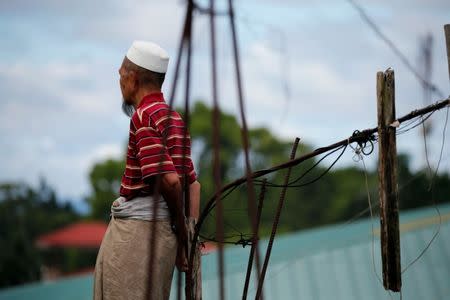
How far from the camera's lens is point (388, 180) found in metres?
3.56

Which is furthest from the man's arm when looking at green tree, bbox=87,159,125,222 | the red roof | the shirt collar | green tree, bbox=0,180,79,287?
green tree, bbox=87,159,125,222

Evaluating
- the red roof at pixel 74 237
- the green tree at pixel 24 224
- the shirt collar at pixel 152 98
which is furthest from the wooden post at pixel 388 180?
the red roof at pixel 74 237

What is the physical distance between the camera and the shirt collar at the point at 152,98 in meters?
3.54

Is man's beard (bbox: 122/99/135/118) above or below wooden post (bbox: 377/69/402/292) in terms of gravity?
above

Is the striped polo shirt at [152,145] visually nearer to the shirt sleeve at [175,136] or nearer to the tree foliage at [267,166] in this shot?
the shirt sleeve at [175,136]

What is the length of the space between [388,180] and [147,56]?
131 centimetres

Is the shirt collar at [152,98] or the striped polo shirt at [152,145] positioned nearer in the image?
the striped polo shirt at [152,145]

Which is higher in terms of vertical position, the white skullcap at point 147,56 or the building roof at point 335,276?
the white skullcap at point 147,56

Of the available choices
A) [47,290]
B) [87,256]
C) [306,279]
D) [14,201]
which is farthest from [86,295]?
[87,256]

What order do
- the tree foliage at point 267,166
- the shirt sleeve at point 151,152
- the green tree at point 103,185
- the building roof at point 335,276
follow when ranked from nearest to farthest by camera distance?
the shirt sleeve at point 151,152
the building roof at point 335,276
the tree foliage at point 267,166
the green tree at point 103,185

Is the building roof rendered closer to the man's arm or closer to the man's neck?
the man's arm

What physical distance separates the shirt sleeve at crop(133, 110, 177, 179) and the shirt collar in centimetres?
9

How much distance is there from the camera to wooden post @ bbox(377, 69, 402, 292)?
3.56m

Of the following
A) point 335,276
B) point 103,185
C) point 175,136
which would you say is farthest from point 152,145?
point 103,185
